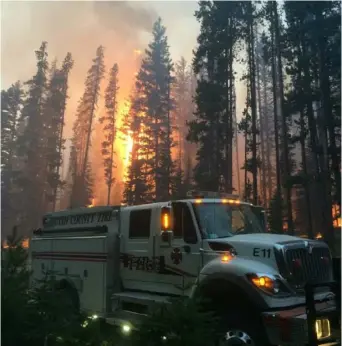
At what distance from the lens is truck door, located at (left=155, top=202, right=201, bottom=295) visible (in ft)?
25.3

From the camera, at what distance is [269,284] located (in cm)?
645

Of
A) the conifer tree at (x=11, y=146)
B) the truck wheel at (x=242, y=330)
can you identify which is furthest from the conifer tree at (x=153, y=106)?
the truck wheel at (x=242, y=330)

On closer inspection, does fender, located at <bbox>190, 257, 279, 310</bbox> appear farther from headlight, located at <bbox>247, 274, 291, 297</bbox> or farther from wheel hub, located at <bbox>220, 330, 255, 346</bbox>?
wheel hub, located at <bbox>220, 330, 255, 346</bbox>

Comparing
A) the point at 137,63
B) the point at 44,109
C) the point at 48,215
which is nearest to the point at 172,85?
the point at 137,63

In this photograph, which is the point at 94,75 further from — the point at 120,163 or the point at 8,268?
the point at 8,268

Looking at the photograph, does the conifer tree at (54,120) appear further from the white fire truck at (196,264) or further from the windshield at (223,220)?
the windshield at (223,220)

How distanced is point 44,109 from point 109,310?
116 ft

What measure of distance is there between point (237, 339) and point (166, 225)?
106 inches

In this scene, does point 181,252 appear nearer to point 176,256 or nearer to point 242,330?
point 176,256

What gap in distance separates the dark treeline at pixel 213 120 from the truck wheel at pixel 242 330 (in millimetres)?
13502

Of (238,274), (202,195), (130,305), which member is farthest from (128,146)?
(238,274)

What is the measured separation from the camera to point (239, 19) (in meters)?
31.7

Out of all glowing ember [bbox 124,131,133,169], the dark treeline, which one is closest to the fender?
the dark treeline

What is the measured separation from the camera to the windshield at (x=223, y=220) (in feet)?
26.0
